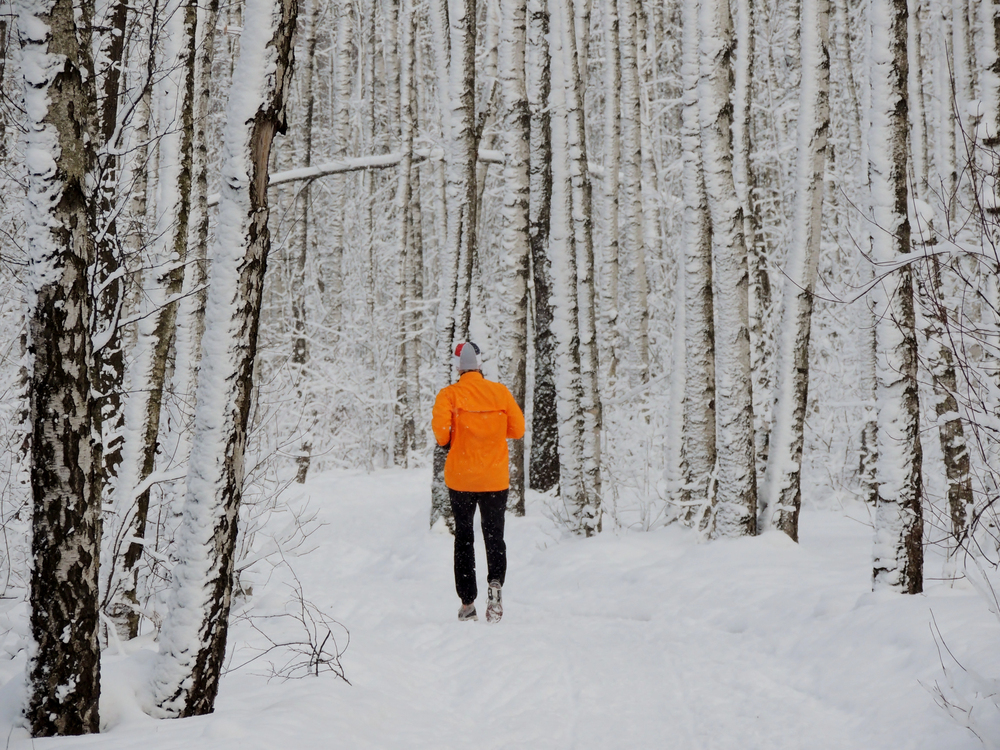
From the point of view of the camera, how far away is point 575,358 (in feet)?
27.1

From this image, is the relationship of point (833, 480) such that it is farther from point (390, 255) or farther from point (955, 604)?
point (390, 255)

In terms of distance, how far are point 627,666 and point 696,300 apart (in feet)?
12.2

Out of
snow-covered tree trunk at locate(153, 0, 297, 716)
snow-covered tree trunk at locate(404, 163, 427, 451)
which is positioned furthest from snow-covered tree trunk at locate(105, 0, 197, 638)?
snow-covered tree trunk at locate(404, 163, 427, 451)

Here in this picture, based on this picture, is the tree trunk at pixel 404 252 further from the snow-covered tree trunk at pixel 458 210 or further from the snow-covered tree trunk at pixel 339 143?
the snow-covered tree trunk at pixel 458 210

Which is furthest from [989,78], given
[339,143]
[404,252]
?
[339,143]

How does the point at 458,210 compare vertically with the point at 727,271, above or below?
above

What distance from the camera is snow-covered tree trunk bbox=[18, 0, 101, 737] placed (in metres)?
2.83

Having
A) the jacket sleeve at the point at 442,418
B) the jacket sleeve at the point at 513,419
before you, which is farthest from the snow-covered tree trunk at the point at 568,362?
the jacket sleeve at the point at 442,418

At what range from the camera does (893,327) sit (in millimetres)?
4680

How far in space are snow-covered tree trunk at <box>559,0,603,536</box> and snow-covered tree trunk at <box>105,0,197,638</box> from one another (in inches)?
163

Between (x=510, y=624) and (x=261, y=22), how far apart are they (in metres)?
4.09

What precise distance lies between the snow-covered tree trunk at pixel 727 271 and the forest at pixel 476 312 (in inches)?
1.0

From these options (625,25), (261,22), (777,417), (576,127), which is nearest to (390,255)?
(625,25)

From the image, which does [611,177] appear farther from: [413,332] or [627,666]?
[627,666]
